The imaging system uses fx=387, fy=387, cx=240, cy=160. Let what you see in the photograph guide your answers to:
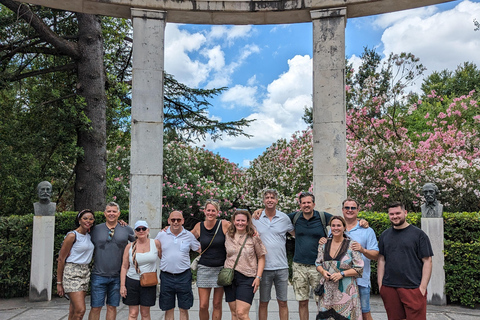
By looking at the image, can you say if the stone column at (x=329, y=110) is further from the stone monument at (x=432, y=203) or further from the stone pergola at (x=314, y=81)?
the stone monument at (x=432, y=203)

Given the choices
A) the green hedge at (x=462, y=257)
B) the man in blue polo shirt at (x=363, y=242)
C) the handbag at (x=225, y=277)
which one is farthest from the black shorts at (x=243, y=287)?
the green hedge at (x=462, y=257)

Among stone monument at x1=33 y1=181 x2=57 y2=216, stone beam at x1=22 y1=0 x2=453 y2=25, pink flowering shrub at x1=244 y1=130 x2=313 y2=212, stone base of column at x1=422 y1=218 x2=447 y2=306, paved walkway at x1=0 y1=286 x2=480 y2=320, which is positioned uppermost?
stone beam at x1=22 y1=0 x2=453 y2=25

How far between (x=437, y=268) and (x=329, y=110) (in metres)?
3.43

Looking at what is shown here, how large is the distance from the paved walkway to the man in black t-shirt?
2.09 m

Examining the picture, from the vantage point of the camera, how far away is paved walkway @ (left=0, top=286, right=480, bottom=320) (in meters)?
6.18

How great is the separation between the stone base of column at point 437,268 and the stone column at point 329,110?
5.75 ft

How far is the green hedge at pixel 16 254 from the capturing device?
7242mm

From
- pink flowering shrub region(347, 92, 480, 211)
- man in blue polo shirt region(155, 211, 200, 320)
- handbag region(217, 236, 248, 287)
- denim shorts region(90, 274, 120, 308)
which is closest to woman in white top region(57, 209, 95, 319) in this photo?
Result: denim shorts region(90, 274, 120, 308)

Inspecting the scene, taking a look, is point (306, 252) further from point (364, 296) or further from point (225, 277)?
point (225, 277)

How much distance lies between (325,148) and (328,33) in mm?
2145

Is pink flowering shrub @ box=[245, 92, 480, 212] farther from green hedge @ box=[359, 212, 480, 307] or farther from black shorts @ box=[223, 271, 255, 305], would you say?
black shorts @ box=[223, 271, 255, 305]

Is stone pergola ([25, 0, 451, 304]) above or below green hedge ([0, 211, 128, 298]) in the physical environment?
above

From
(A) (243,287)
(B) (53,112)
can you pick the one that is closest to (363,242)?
(A) (243,287)

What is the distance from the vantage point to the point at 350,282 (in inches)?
164
